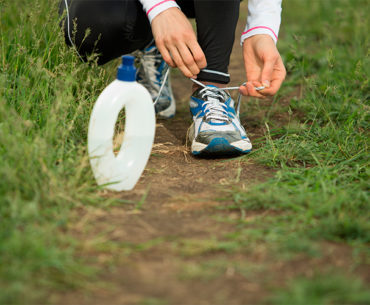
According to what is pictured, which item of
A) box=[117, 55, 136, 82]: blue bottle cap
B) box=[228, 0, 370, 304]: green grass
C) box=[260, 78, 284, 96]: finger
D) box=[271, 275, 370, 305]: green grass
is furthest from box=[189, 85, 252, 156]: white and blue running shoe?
box=[271, 275, 370, 305]: green grass

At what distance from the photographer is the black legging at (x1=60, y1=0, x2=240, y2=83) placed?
192 centimetres

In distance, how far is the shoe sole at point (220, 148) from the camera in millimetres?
1805

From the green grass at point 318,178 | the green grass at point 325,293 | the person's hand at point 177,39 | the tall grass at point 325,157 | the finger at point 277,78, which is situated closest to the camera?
the green grass at point 325,293

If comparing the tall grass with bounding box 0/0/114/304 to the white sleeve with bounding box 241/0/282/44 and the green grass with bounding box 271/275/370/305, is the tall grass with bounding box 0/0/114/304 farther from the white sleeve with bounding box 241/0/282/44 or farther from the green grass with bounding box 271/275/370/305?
the white sleeve with bounding box 241/0/282/44

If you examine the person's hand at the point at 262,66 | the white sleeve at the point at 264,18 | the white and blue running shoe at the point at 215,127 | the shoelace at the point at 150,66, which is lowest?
the white and blue running shoe at the point at 215,127

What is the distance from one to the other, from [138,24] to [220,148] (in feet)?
2.37

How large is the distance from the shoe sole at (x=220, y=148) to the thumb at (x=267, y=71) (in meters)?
0.28

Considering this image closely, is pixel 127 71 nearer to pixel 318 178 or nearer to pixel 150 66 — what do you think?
pixel 318 178

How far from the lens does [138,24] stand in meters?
2.04

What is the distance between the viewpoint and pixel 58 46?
2.07m

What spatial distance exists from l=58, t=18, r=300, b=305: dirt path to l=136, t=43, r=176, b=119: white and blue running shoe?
0.66 m

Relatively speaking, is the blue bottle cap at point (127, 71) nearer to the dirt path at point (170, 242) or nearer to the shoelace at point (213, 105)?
the dirt path at point (170, 242)

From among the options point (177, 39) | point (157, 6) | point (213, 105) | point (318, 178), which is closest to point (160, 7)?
point (157, 6)

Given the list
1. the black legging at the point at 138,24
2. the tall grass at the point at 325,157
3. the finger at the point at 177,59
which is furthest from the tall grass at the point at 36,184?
the tall grass at the point at 325,157
